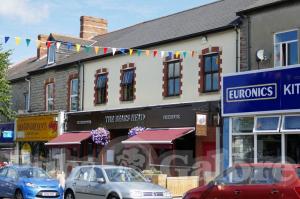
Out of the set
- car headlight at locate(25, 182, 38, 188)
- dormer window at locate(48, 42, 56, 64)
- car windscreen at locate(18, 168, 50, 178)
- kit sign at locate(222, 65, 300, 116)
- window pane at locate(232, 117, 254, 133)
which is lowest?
car headlight at locate(25, 182, 38, 188)

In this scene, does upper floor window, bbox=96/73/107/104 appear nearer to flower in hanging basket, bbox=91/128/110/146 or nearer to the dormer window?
flower in hanging basket, bbox=91/128/110/146

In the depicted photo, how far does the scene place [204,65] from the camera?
22703 mm

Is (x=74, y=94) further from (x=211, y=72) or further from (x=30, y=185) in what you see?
(x=30, y=185)

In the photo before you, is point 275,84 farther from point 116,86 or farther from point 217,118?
point 116,86

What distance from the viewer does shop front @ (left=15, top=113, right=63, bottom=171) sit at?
31.9 meters

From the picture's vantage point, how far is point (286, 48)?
64.1 ft

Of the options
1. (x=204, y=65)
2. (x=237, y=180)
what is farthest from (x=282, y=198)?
(x=204, y=65)

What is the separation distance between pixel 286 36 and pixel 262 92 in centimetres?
222

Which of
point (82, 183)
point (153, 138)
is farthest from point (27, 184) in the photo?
point (153, 138)

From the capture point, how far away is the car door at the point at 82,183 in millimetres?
16125

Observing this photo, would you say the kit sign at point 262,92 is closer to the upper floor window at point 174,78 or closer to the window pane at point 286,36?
the window pane at point 286,36

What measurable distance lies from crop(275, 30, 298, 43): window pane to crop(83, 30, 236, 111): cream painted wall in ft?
6.44

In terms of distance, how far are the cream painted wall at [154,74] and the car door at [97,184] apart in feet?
24.5

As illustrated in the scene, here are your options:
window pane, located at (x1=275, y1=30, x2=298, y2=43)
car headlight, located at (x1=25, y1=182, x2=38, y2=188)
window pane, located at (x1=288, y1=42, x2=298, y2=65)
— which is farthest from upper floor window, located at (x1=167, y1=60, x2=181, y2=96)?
car headlight, located at (x1=25, y1=182, x2=38, y2=188)
